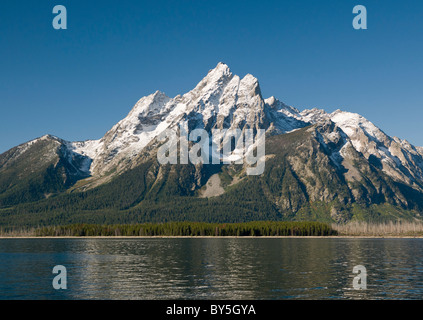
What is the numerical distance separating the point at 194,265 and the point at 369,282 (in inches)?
2222

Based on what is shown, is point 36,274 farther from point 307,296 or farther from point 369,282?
point 369,282

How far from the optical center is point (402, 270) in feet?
421

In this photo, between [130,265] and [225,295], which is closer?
[225,295]
